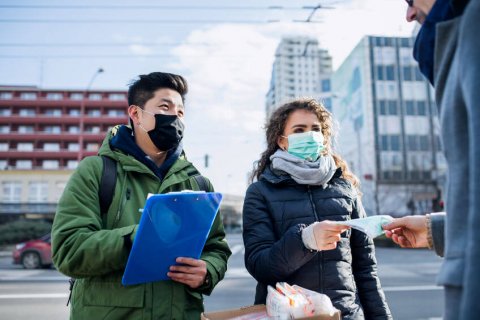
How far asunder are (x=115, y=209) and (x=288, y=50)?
109582 mm

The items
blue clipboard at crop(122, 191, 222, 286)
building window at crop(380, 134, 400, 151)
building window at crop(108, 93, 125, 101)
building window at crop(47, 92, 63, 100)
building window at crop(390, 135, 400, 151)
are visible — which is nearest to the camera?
blue clipboard at crop(122, 191, 222, 286)

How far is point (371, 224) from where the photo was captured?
5.26 feet

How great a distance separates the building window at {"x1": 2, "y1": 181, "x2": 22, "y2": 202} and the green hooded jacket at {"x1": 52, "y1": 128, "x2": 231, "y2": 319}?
182ft

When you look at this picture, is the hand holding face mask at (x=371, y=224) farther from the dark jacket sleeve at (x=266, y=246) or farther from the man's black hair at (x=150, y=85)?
the man's black hair at (x=150, y=85)

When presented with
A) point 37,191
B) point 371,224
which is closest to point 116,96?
point 37,191

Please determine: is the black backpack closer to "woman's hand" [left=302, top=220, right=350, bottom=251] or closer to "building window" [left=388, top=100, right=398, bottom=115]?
"woman's hand" [left=302, top=220, right=350, bottom=251]

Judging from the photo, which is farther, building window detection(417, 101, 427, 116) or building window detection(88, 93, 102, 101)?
building window detection(88, 93, 102, 101)

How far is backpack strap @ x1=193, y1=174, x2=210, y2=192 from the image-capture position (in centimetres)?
235

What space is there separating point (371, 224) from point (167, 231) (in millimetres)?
869

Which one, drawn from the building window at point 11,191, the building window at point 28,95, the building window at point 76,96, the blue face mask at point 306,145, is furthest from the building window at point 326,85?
the blue face mask at point 306,145

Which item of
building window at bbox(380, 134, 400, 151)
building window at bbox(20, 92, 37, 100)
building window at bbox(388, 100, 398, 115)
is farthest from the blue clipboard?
building window at bbox(20, 92, 37, 100)

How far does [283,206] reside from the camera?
2227mm

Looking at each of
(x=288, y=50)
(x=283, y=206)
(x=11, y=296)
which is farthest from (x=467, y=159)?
(x=288, y=50)

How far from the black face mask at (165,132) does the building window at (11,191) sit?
181 feet
